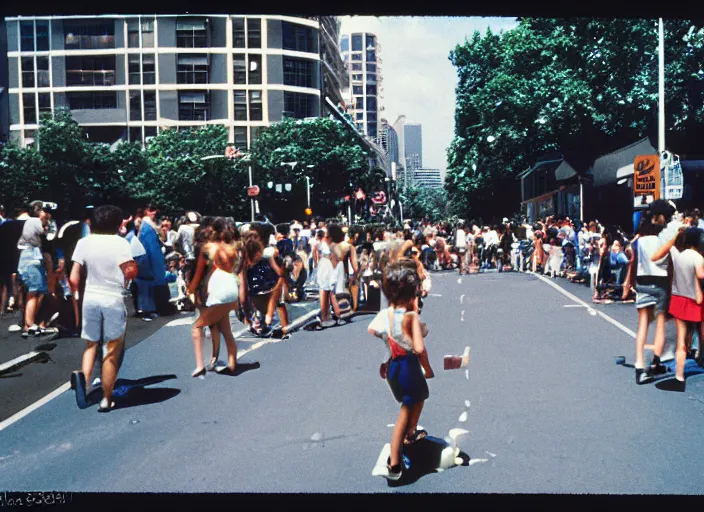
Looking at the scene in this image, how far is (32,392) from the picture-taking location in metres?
6.39

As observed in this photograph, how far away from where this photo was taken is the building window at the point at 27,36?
5320 millimetres

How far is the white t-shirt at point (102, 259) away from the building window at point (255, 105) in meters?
1.49

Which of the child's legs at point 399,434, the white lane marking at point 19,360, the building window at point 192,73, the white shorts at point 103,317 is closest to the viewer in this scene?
the child's legs at point 399,434

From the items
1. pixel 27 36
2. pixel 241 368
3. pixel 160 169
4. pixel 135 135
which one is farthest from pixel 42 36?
pixel 241 368

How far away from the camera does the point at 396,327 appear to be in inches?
178

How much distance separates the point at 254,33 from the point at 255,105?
66cm

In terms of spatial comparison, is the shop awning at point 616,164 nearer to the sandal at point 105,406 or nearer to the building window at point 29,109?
the sandal at point 105,406

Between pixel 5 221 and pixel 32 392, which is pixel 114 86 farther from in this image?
pixel 32 392

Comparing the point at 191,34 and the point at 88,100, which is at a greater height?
the point at 191,34

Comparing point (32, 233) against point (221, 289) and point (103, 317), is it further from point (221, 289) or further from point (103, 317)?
point (221, 289)

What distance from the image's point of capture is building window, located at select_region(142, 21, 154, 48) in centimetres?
532

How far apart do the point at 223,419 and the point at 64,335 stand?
121cm

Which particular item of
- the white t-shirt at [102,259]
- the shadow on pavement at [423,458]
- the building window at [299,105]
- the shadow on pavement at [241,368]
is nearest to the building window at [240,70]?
the building window at [299,105]
